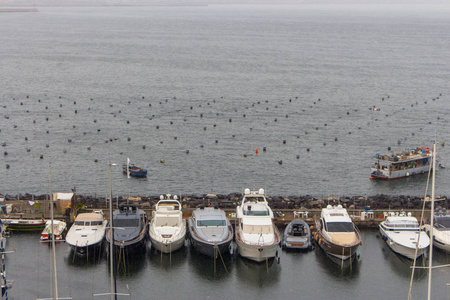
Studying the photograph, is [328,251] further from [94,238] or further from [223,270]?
[94,238]

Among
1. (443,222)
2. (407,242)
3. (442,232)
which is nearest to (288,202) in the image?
(407,242)

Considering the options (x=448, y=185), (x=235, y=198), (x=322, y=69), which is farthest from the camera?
(x=322, y=69)

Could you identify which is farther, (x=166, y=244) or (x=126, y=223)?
(x=126, y=223)

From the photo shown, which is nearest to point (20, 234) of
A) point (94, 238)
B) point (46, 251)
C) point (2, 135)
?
point (46, 251)

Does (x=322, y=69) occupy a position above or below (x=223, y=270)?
above

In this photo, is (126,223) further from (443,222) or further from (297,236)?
(443,222)

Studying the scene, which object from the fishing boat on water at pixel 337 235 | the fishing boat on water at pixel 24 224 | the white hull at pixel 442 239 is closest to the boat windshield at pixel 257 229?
the fishing boat on water at pixel 337 235

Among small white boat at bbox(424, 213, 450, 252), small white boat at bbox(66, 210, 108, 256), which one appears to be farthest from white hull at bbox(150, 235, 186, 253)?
small white boat at bbox(424, 213, 450, 252)
